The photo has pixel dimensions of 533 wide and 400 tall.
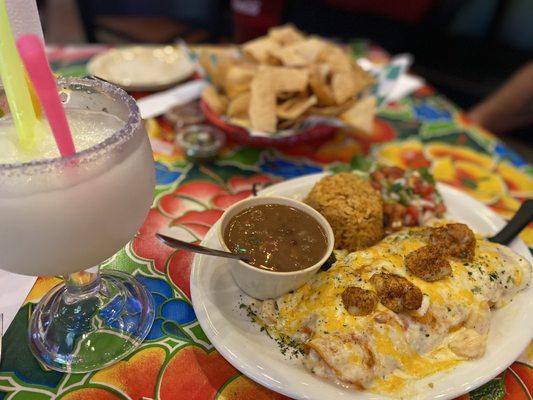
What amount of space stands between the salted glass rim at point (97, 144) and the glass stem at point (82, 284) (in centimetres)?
50

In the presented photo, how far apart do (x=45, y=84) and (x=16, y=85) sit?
0.14m

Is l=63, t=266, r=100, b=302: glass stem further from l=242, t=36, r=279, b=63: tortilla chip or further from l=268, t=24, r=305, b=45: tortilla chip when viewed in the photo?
l=268, t=24, r=305, b=45: tortilla chip

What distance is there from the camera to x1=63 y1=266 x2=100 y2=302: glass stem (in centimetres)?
139

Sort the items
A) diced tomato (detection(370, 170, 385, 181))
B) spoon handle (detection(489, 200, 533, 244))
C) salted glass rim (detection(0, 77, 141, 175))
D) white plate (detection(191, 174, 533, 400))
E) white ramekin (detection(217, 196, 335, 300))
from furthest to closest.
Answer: diced tomato (detection(370, 170, 385, 181)) < spoon handle (detection(489, 200, 533, 244)) < white ramekin (detection(217, 196, 335, 300)) < white plate (detection(191, 174, 533, 400)) < salted glass rim (detection(0, 77, 141, 175))

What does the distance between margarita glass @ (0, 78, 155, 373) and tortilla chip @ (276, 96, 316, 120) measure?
3.40ft

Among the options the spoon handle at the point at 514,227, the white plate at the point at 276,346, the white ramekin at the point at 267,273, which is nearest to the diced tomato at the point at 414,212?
the spoon handle at the point at 514,227

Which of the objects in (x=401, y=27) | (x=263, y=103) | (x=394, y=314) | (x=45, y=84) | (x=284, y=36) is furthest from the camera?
(x=401, y=27)

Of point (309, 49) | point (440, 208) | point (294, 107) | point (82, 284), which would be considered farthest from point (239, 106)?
point (82, 284)

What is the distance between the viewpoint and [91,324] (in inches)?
53.5

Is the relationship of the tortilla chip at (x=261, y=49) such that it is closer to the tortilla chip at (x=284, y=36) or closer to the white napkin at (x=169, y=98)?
the tortilla chip at (x=284, y=36)

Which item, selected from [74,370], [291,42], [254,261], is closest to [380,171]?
[254,261]

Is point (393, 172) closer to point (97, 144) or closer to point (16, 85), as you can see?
point (97, 144)

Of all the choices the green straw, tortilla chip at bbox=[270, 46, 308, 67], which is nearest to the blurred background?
tortilla chip at bbox=[270, 46, 308, 67]

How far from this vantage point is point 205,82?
2523 millimetres
